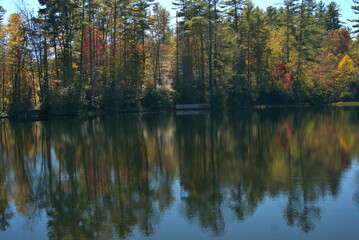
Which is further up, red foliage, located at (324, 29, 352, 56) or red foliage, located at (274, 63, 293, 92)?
red foliage, located at (324, 29, 352, 56)

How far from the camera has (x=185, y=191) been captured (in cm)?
802

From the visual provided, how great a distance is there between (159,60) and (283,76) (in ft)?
59.7

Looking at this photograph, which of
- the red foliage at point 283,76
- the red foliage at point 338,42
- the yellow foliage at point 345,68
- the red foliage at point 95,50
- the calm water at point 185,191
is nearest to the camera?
the calm water at point 185,191

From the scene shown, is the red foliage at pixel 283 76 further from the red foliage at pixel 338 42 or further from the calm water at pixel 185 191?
the calm water at pixel 185 191

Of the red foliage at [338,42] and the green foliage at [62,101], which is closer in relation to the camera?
the green foliage at [62,101]

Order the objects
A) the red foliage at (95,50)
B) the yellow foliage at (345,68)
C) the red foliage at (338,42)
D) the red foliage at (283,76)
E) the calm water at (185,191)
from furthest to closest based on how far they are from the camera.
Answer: the red foliage at (338,42) → the yellow foliage at (345,68) → the red foliage at (283,76) → the red foliage at (95,50) → the calm water at (185,191)

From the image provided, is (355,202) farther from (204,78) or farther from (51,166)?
(204,78)

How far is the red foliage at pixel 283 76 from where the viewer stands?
4688 centimetres

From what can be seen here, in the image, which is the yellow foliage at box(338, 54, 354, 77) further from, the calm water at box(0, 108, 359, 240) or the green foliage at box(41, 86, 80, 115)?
the calm water at box(0, 108, 359, 240)

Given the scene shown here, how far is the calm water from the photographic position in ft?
19.8

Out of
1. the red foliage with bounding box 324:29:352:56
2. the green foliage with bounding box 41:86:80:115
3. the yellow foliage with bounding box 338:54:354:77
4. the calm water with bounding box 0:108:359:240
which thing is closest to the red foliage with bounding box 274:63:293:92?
the yellow foliage with bounding box 338:54:354:77

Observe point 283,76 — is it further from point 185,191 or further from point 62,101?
point 185,191

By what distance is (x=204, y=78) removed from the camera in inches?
1855

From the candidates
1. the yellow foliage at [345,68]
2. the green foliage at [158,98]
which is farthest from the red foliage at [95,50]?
the yellow foliage at [345,68]
